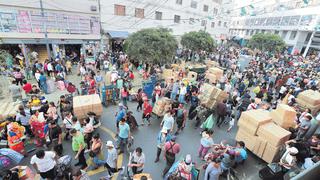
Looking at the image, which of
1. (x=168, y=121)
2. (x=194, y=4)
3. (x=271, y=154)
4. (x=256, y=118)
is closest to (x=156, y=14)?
(x=194, y=4)

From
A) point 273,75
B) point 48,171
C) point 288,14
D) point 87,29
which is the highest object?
point 288,14

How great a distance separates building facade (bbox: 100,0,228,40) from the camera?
2052 centimetres

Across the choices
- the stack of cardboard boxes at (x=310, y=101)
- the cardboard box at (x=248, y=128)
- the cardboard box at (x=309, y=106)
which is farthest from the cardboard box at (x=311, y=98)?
the cardboard box at (x=248, y=128)

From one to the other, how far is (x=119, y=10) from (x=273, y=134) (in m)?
20.7

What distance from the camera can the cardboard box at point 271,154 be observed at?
5777 mm

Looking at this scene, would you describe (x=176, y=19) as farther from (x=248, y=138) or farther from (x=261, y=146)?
(x=261, y=146)

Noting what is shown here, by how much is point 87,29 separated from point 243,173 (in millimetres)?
18744

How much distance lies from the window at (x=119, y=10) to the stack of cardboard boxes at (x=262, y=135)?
63.5ft

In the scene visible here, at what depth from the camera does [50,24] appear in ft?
52.1

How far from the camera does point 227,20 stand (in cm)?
4269

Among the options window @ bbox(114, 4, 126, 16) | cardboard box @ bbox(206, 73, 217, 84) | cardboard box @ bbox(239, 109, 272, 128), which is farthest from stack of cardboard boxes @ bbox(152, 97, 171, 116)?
window @ bbox(114, 4, 126, 16)

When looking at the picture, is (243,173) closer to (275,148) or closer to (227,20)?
(275,148)

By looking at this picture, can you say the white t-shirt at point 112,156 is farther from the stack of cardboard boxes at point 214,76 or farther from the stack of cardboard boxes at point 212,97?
the stack of cardboard boxes at point 214,76

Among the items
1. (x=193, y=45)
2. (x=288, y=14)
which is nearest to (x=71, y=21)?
(x=193, y=45)
